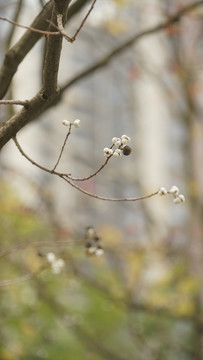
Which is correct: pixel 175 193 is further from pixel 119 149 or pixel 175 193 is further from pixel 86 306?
pixel 86 306

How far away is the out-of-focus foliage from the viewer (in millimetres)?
5359

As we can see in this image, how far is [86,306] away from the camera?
6.90 meters

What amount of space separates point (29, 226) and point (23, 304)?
102cm

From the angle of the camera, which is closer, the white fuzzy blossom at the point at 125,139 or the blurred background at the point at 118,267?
the white fuzzy blossom at the point at 125,139

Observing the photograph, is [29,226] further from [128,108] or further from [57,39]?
[57,39]

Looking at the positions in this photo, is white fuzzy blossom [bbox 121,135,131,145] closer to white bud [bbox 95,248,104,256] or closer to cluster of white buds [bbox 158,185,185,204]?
cluster of white buds [bbox 158,185,185,204]

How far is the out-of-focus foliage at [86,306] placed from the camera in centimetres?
536

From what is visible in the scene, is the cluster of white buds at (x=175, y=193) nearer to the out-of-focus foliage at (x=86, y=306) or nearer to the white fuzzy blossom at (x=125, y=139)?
the white fuzzy blossom at (x=125, y=139)

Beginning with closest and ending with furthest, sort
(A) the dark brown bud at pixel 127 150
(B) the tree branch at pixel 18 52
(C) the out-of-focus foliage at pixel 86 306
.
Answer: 1. (A) the dark brown bud at pixel 127 150
2. (B) the tree branch at pixel 18 52
3. (C) the out-of-focus foliage at pixel 86 306

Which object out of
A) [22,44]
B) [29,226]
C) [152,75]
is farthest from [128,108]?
[22,44]

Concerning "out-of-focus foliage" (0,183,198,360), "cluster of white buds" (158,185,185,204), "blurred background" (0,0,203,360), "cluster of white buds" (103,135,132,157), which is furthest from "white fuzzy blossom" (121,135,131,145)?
"out-of-focus foliage" (0,183,198,360)

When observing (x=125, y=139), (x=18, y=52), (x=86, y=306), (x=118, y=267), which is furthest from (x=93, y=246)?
(x=118, y=267)

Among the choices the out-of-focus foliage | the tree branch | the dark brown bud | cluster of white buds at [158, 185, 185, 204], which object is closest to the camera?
the dark brown bud

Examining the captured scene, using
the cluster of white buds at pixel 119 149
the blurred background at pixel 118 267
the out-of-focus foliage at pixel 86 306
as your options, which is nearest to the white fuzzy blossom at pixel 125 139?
the cluster of white buds at pixel 119 149
